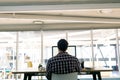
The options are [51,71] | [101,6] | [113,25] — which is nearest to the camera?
[51,71]

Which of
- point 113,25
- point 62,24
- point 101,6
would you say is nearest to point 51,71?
point 101,6

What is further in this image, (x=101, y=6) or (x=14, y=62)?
(x=14, y=62)

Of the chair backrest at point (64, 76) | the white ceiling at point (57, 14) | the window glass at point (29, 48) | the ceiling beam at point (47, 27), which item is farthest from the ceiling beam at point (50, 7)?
the window glass at point (29, 48)

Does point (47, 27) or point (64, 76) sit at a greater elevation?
point (47, 27)

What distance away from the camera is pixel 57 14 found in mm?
4754

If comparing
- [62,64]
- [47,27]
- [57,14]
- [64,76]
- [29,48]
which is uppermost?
[57,14]

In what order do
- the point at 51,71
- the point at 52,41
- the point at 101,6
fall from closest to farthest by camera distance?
the point at 51,71 < the point at 101,6 < the point at 52,41

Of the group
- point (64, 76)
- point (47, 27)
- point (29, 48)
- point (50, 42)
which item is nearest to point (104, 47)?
point (50, 42)

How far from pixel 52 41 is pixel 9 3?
2697mm

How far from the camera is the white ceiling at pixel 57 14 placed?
11.4ft

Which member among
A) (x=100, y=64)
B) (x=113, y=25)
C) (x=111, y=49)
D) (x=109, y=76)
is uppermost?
(x=113, y=25)

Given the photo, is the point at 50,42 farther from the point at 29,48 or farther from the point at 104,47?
the point at 104,47

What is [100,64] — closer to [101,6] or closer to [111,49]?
[111,49]

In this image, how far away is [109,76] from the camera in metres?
5.79
